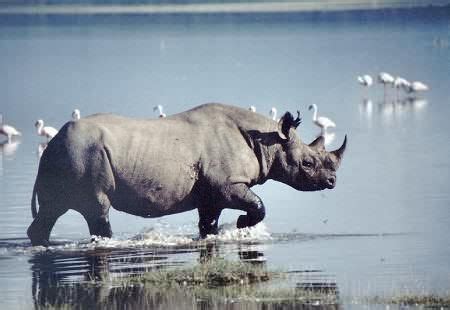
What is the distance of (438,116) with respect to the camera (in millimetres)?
33688

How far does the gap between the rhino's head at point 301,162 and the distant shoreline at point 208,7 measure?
80.6 meters

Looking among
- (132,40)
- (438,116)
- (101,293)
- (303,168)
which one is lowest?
(101,293)

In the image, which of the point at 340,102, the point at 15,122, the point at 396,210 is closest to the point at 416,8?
the point at 340,102

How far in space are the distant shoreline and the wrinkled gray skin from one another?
80800mm

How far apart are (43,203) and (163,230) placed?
1799 millimetres

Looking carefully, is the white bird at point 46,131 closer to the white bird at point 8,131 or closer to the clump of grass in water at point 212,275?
the white bird at point 8,131

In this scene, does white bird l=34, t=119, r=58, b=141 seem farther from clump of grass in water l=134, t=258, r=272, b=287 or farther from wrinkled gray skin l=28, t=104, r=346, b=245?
clump of grass in water l=134, t=258, r=272, b=287

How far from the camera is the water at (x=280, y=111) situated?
1456 cm

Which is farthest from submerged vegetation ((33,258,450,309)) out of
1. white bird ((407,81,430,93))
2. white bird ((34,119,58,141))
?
white bird ((407,81,430,93))

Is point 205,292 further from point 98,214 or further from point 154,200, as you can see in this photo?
point 154,200

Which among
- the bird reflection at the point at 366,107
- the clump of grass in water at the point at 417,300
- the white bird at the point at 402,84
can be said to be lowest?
the clump of grass in water at the point at 417,300

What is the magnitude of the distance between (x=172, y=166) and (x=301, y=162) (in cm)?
145

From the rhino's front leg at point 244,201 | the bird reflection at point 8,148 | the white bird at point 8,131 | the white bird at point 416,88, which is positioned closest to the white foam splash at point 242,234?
the rhino's front leg at point 244,201

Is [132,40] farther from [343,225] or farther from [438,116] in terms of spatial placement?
[343,225]
